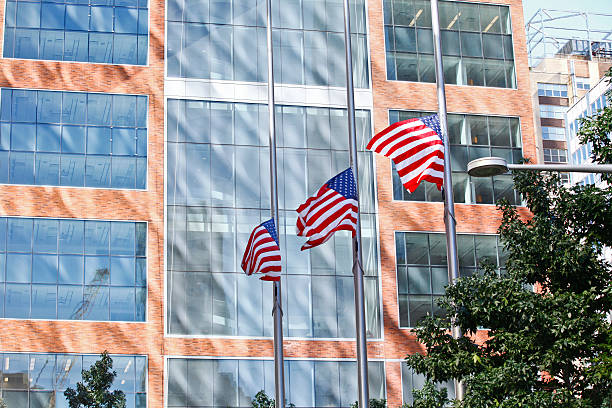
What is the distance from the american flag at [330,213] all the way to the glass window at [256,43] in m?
19.7

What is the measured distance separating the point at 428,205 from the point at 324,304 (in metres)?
7.24

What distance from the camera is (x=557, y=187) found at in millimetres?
24219

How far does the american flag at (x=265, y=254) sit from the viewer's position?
33.5 m

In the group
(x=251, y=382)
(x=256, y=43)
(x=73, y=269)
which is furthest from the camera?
(x=256, y=43)

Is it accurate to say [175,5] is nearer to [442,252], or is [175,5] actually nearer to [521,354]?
[442,252]

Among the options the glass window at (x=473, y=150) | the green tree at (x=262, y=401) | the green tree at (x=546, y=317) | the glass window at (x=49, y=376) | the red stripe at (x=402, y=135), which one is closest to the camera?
the green tree at (x=546, y=317)

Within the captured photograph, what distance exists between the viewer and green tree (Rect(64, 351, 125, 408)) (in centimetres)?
4247

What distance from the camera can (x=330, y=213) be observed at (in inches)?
1164

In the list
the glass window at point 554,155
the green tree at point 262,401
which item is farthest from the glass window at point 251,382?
the glass window at point 554,155

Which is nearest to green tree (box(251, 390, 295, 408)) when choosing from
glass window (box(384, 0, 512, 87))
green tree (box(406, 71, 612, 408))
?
glass window (box(384, 0, 512, 87))

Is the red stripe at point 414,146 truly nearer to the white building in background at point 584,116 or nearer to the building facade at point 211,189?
the building facade at point 211,189

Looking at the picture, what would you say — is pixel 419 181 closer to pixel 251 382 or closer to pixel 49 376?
pixel 251 382

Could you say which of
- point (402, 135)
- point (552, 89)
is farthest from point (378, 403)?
point (552, 89)

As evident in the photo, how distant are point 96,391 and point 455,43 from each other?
957 inches
